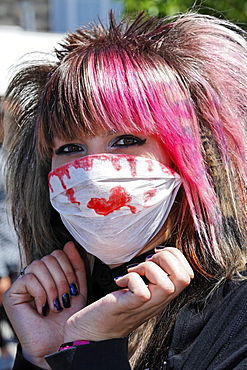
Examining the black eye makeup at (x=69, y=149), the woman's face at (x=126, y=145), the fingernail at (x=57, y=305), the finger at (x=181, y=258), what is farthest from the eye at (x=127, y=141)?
the fingernail at (x=57, y=305)

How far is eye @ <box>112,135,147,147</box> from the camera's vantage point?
68.1 inches

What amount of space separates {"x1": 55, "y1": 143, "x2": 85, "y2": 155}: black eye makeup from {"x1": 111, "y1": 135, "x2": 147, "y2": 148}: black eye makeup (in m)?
0.13

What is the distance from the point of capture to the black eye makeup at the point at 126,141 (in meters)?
1.73

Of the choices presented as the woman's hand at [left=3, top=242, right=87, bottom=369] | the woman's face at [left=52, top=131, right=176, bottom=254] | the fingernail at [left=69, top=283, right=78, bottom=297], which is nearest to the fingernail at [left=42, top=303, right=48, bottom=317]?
the woman's hand at [left=3, top=242, right=87, bottom=369]

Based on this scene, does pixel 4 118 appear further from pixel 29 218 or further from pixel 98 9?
pixel 98 9

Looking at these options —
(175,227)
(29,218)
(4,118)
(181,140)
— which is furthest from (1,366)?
(181,140)

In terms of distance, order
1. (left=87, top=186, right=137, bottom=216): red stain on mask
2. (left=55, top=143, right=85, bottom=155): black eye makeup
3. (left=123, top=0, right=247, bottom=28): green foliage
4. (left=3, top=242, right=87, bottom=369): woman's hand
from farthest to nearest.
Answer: (left=123, top=0, right=247, bottom=28): green foliage
(left=3, top=242, right=87, bottom=369): woman's hand
(left=55, top=143, right=85, bottom=155): black eye makeup
(left=87, top=186, right=137, bottom=216): red stain on mask

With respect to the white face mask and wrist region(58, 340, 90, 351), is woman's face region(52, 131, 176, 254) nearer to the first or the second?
the white face mask

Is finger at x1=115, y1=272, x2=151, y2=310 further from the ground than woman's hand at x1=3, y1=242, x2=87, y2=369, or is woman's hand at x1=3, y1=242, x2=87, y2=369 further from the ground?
finger at x1=115, y1=272, x2=151, y2=310

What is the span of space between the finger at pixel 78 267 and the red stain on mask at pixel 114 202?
1.43 feet

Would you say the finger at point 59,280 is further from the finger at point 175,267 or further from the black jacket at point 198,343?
the finger at point 175,267

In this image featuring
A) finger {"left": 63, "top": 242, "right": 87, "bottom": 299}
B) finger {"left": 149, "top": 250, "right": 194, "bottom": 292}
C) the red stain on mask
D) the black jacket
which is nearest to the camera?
the black jacket

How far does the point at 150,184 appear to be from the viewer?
171 cm

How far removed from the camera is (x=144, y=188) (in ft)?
5.59
